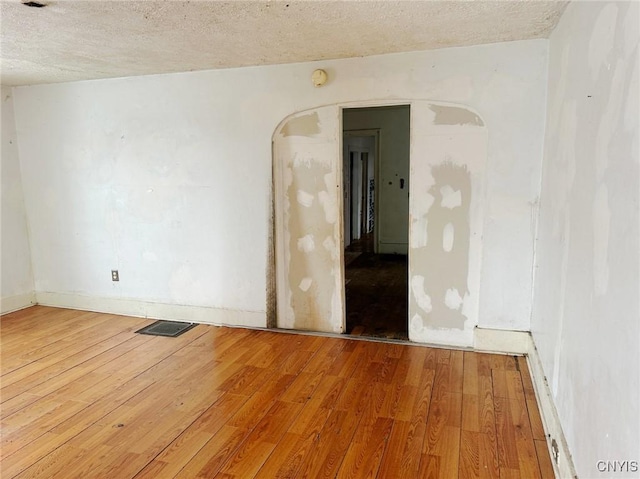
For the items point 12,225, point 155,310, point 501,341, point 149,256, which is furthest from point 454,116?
point 12,225

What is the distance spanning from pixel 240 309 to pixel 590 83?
9.76 feet

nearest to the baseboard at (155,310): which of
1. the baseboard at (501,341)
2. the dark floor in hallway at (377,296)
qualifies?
the dark floor in hallway at (377,296)

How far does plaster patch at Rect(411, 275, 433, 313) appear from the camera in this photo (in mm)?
3178

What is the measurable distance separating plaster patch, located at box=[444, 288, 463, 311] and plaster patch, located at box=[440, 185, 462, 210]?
63 centimetres

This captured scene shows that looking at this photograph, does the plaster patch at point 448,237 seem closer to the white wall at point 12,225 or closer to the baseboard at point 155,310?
the baseboard at point 155,310

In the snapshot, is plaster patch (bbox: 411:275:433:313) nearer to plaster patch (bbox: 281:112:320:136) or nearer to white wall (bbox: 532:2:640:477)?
white wall (bbox: 532:2:640:477)

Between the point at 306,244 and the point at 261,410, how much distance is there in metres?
1.45

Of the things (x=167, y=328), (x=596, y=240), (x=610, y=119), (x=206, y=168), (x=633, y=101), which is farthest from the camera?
(x=167, y=328)

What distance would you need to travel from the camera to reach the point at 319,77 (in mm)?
3133

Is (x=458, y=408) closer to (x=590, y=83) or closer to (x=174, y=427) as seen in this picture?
(x=174, y=427)

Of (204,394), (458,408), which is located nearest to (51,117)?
(204,394)

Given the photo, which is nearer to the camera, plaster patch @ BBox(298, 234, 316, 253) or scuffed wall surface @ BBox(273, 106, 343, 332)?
scuffed wall surface @ BBox(273, 106, 343, 332)

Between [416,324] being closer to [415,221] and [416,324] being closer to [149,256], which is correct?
[415,221]

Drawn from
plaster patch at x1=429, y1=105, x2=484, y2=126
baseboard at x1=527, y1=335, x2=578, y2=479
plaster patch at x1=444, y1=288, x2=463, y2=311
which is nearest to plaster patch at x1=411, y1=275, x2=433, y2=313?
plaster patch at x1=444, y1=288, x2=463, y2=311
